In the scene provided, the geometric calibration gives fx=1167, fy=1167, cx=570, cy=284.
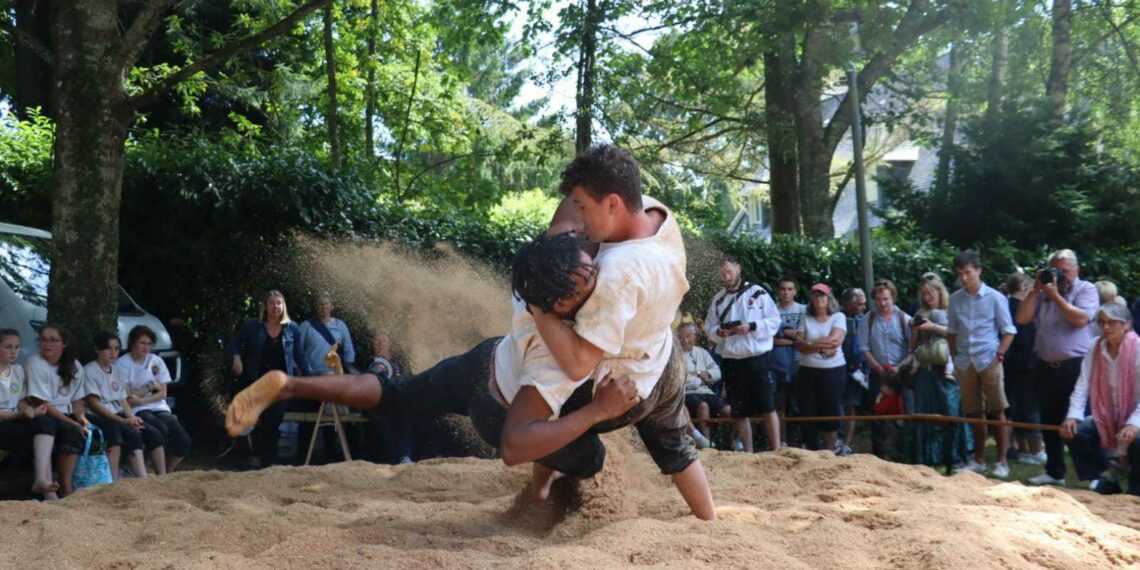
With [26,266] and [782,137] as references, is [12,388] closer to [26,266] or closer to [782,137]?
[26,266]

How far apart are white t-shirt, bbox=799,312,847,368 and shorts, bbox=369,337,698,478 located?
15.9ft

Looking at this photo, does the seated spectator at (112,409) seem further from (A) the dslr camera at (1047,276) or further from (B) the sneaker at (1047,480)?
(A) the dslr camera at (1047,276)

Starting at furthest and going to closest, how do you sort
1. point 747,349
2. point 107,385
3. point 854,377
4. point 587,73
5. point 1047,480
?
point 587,73
point 854,377
point 747,349
point 1047,480
point 107,385

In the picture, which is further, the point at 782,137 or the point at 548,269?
the point at 782,137

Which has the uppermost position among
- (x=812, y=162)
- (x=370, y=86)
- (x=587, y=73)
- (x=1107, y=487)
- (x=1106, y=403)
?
(x=370, y=86)

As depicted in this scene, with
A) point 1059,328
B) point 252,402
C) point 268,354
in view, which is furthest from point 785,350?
point 252,402

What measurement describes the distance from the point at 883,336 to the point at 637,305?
6.17 meters

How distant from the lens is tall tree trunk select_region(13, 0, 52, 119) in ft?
52.5

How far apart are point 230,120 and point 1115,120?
17.3m

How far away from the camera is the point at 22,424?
24.6 ft

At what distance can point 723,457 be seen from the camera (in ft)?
26.0

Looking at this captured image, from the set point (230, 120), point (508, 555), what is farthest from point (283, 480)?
point (230, 120)

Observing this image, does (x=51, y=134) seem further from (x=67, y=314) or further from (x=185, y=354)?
(x=67, y=314)

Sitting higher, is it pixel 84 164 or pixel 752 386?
pixel 84 164
